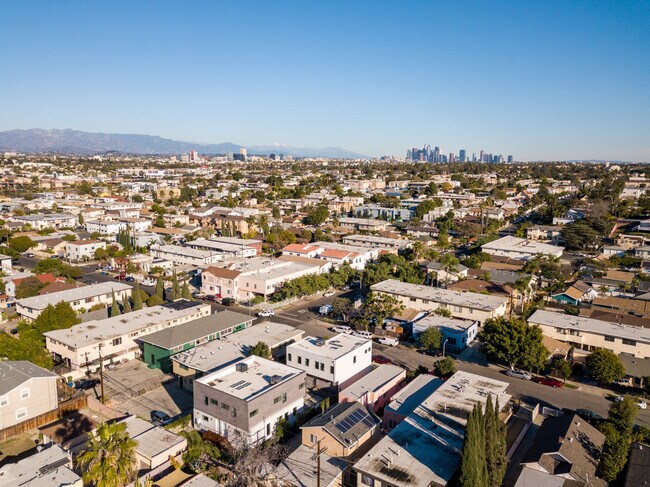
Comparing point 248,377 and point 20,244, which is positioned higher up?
point 248,377

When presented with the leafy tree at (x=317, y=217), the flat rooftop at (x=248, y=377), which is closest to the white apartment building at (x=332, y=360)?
the flat rooftop at (x=248, y=377)

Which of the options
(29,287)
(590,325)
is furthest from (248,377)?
(29,287)

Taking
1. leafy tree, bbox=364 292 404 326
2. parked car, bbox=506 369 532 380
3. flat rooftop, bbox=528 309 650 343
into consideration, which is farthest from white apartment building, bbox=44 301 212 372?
flat rooftop, bbox=528 309 650 343

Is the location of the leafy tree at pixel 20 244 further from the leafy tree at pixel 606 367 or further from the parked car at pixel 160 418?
the leafy tree at pixel 606 367

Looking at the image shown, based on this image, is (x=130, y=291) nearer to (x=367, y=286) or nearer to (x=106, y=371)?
(x=106, y=371)

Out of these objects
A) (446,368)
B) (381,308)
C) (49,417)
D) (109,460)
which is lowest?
(49,417)

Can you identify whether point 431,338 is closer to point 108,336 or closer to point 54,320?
point 108,336
